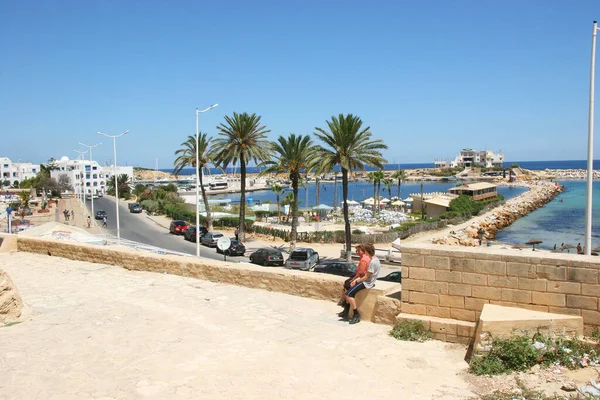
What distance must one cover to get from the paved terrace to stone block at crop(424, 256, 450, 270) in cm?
115

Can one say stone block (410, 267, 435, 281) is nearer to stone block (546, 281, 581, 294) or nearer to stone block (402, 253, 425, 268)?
stone block (402, 253, 425, 268)

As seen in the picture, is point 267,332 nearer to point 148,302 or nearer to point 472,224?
point 148,302

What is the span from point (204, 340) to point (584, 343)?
5.27 metres

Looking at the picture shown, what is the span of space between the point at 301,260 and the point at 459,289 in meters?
23.3

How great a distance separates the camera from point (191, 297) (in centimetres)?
1023

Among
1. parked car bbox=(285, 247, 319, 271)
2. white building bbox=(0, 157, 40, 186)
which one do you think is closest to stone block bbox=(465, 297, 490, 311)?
parked car bbox=(285, 247, 319, 271)

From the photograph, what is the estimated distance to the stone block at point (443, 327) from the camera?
7.29m

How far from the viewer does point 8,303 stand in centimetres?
850

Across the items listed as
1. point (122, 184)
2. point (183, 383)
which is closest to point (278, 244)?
point (183, 383)

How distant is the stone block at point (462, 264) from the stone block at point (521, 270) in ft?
1.64

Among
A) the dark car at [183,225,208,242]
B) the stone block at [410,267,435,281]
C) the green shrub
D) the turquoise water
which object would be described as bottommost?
the turquoise water

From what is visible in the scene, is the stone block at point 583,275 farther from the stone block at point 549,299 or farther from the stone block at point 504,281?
the stone block at point 504,281

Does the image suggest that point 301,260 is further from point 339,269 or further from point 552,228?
point 552,228

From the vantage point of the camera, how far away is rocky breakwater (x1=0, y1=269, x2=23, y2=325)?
8.38m
